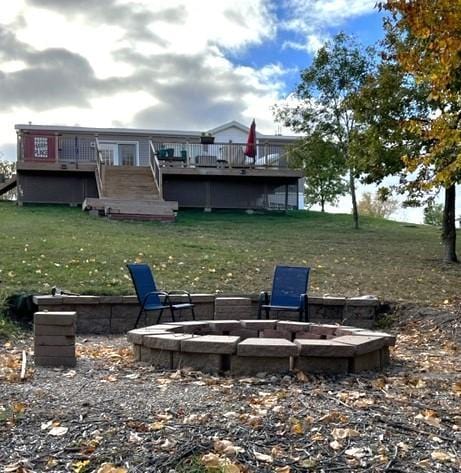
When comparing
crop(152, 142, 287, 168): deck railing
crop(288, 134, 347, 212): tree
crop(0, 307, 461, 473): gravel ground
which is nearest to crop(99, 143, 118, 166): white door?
crop(152, 142, 287, 168): deck railing

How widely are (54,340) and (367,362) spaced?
2546 millimetres

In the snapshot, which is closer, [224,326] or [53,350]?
[53,350]

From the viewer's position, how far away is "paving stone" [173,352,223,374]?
172 inches

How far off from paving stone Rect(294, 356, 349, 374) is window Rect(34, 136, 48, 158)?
17641 millimetres

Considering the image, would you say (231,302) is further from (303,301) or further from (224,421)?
(224,421)

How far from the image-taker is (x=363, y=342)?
15.0ft

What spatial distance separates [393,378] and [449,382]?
402mm

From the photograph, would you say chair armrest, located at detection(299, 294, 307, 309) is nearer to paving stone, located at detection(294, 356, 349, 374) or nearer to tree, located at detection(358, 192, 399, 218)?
paving stone, located at detection(294, 356, 349, 374)

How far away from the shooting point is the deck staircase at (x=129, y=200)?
16.3 m

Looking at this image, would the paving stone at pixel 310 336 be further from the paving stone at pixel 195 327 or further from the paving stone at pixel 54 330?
the paving stone at pixel 54 330

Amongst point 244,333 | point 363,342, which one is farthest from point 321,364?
point 244,333

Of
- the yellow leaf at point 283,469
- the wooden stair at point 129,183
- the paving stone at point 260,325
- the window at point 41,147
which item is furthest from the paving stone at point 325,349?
the window at point 41,147

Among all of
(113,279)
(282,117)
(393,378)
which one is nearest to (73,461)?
(393,378)

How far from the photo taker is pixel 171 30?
35.0 ft
